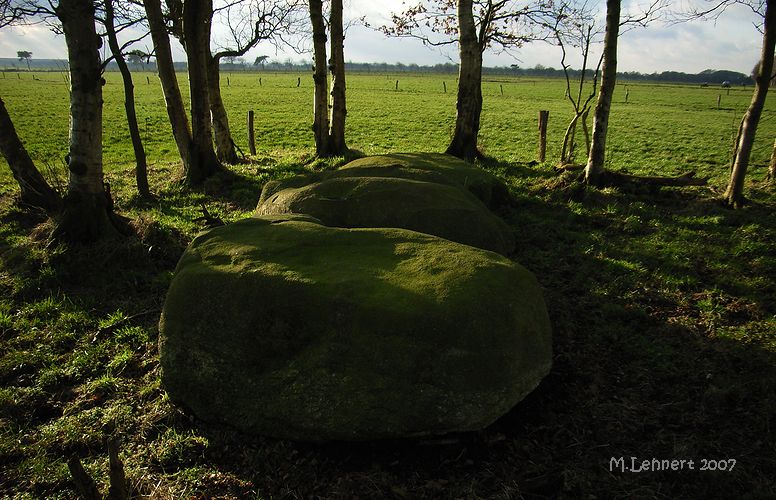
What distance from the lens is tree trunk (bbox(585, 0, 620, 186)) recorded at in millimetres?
9398

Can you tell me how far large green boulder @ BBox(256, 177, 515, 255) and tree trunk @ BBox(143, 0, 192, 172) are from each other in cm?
712

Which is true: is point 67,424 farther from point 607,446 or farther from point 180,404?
point 607,446

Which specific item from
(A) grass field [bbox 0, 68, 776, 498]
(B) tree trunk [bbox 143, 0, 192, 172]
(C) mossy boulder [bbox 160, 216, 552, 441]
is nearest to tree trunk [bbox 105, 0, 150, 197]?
(A) grass field [bbox 0, 68, 776, 498]

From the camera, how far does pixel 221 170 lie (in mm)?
13016

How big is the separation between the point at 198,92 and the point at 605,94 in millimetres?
10042

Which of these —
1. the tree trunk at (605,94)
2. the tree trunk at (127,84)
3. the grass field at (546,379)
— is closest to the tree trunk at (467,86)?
the grass field at (546,379)

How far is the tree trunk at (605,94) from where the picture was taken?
9.40m

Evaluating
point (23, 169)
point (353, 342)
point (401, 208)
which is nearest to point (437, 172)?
point (401, 208)

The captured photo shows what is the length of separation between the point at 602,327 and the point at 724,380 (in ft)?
4.34

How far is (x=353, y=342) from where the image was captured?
383 centimetres

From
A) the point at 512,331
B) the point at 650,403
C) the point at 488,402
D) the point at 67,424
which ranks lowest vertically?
the point at 67,424

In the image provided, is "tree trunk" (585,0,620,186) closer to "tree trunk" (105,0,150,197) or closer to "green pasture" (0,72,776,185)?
"green pasture" (0,72,776,185)

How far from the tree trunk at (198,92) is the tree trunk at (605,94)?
963 cm

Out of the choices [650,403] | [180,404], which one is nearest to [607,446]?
[650,403]
